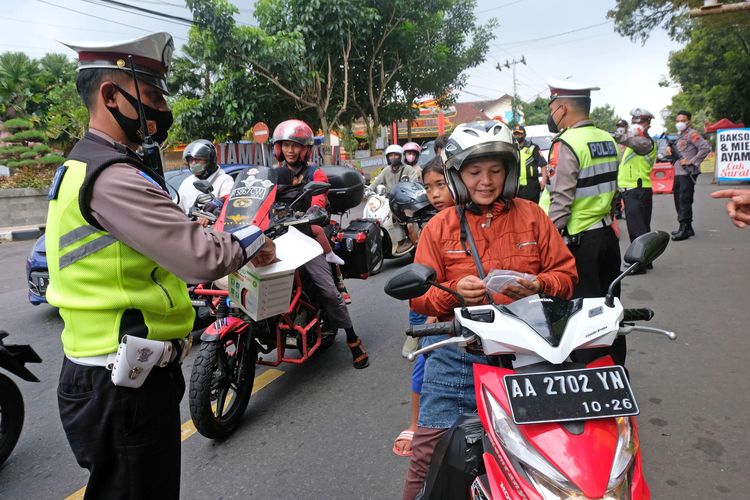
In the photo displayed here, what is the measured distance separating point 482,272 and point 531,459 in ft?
2.51

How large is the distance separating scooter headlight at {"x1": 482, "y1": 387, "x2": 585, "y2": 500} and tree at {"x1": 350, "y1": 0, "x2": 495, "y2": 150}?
16111 millimetres

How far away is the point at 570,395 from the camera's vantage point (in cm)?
136

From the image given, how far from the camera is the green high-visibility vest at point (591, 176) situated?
3078mm

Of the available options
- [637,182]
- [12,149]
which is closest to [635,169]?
[637,182]

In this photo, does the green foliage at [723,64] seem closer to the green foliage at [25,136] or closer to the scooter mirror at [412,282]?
the scooter mirror at [412,282]

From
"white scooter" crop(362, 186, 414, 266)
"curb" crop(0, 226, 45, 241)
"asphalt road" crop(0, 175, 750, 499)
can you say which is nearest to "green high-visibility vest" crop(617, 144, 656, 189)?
"asphalt road" crop(0, 175, 750, 499)

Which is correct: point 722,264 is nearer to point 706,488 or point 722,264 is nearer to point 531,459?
point 706,488

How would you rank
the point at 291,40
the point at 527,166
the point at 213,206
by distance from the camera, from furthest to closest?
the point at 291,40, the point at 527,166, the point at 213,206

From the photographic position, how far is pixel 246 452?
2959 millimetres

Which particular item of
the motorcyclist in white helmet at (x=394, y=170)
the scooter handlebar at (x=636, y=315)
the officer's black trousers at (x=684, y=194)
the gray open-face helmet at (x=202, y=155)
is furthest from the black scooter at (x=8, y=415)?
the officer's black trousers at (x=684, y=194)

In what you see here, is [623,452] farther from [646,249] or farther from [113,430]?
[113,430]

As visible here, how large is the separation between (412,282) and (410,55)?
18.9m

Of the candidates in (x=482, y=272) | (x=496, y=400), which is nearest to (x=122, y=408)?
(x=496, y=400)

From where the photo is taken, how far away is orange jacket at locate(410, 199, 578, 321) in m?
1.95
